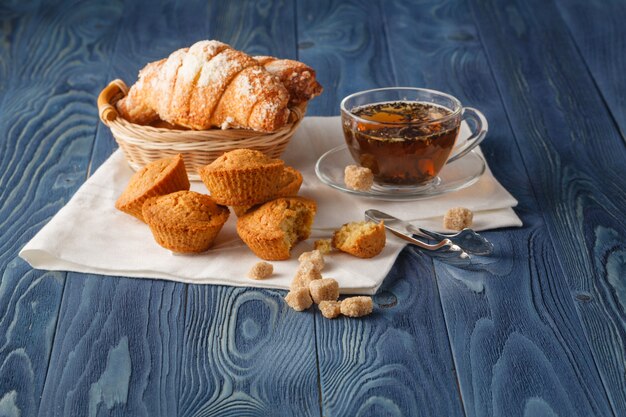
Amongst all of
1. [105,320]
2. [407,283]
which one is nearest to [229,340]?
[105,320]

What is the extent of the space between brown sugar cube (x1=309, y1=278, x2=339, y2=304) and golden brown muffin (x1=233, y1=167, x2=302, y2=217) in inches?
12.7

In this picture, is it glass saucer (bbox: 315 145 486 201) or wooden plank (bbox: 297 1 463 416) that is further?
glass saucer (bbox: 315 145 486 201)

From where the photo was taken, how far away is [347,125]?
217cm

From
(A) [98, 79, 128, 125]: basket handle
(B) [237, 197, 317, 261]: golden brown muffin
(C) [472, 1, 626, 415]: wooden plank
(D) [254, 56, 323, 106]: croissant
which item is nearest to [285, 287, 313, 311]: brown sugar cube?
(B) [237, 197, 317, 261]: golden brown muffin

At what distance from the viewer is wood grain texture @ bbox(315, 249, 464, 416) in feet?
4.88

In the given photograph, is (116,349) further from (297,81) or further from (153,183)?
(297,81)

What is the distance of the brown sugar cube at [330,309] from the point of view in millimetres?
1709

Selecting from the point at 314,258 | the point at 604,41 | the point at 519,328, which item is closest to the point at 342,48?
the point at 604,41

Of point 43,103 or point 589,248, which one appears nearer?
point 589,248

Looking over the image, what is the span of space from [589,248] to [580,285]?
6.8 inches

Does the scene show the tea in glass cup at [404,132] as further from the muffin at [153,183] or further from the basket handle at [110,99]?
the basket handle at [110,99]

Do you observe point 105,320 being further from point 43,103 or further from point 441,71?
point 441,71

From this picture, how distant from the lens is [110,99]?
2.35 metres

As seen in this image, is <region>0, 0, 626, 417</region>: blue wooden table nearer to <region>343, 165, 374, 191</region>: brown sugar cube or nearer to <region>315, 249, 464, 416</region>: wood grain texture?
<region>315, 249, 464, 416</region>: wood grain texture
